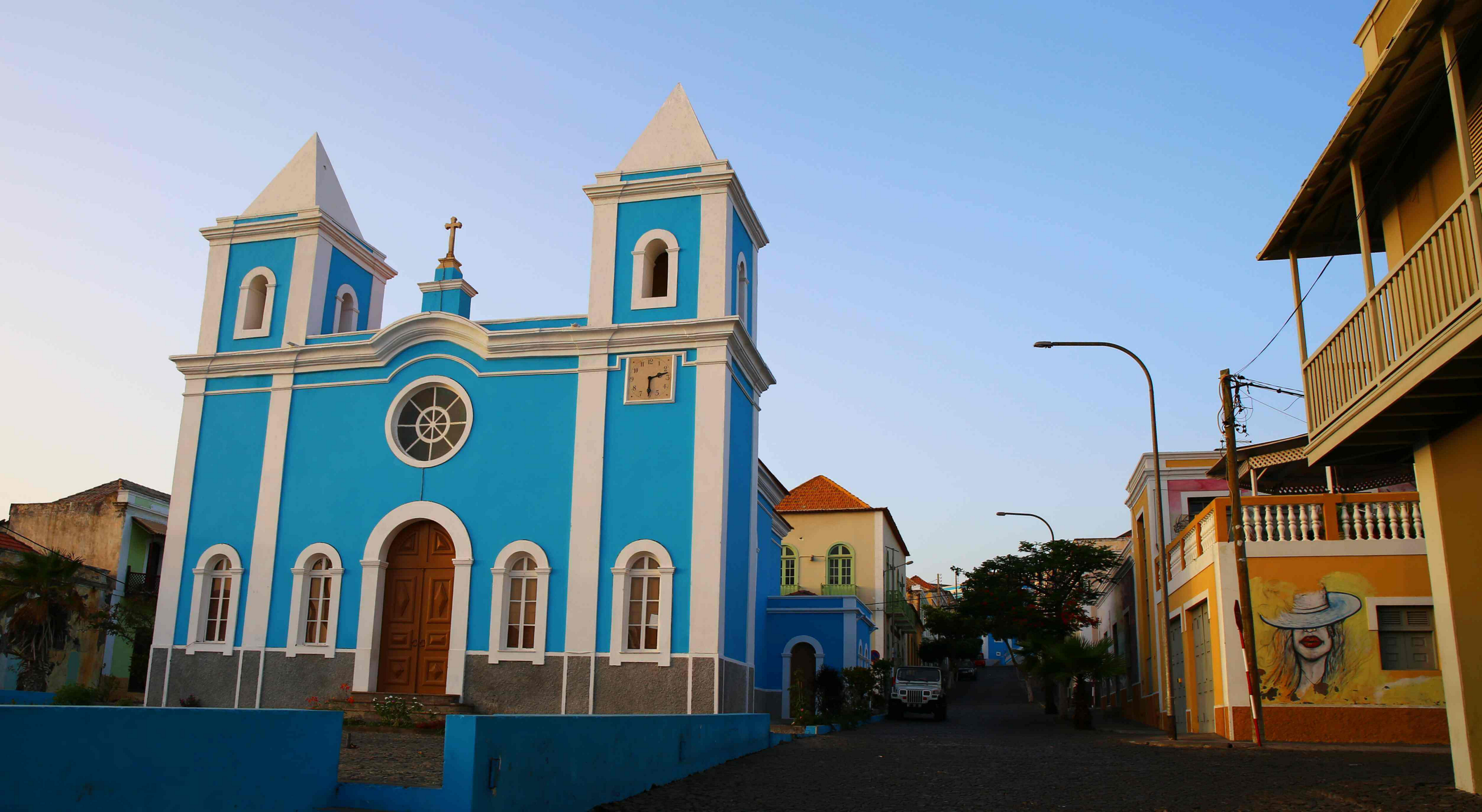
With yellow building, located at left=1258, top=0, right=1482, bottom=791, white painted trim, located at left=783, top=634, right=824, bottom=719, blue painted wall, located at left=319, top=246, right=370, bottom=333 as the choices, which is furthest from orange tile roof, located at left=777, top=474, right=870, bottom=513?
yellow building, located at left=1258, top=0, right=1482, bottom=791

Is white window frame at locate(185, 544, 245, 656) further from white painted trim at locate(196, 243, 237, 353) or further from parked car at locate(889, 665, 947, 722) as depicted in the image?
parked car at locate(889, 665, 947, 722)

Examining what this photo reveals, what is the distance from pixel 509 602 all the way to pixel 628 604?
2.16 m

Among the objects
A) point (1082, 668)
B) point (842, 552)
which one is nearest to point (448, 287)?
point (1082, 668)

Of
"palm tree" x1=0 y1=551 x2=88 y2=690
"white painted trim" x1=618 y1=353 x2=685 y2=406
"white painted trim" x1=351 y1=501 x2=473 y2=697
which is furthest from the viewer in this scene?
"palm tree" x1=0 y1=551 x2=88 y2=690

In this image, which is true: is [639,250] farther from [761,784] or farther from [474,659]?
[761,784]

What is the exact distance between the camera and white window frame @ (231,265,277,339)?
21219mm

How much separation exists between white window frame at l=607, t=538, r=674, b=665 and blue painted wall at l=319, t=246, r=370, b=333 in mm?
8380

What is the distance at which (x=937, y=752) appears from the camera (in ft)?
48.3

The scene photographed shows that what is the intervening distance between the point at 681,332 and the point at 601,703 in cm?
624

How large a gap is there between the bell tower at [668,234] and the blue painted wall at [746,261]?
1.8 inches

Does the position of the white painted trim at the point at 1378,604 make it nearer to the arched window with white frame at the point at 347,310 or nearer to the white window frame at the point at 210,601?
the white window frame at the point at 210,601

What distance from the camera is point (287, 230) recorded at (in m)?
21.5

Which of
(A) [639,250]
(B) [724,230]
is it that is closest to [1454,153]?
(B) [724,230]

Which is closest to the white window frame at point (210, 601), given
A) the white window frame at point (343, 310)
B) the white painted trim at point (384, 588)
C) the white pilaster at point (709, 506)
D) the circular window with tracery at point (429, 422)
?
the white painted trim at point (384, 588)
